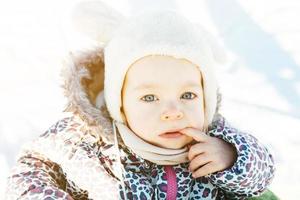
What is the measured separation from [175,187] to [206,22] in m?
1.42

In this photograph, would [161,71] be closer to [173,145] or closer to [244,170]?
[173,145]

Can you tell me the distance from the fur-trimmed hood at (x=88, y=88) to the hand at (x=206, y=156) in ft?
0.47

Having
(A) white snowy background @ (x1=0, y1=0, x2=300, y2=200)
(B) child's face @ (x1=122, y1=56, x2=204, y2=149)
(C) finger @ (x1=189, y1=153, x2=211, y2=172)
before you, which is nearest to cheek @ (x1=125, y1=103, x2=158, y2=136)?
(B) child's face @ (x1=122, y1=56, x2=204, y2=149)

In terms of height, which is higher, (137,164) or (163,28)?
(163,28)

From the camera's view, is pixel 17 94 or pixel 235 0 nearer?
pixel 17 94

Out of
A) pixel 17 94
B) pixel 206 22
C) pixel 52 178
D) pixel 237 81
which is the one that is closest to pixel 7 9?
pixel 17 94

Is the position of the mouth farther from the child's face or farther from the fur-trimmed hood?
the fur-trimmed hood

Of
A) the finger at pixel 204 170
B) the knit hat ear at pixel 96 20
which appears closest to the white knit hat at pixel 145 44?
the knit hat ear at pixel 96 20

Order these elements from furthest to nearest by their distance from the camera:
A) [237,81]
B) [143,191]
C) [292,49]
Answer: [292,49]
[237,81]
[143,191]

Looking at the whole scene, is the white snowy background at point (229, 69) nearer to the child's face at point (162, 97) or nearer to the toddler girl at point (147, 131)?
the toddler girl at point (147, 131)

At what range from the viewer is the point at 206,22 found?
260 centimetres

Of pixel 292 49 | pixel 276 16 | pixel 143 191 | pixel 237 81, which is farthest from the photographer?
pixel 276 16

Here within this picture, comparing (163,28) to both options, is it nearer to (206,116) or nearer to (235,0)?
(206,116)

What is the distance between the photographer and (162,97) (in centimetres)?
124
